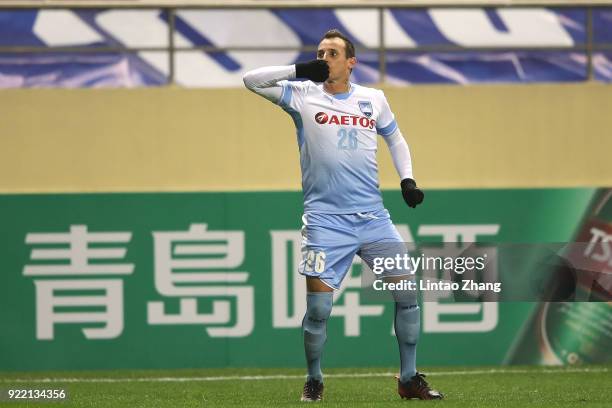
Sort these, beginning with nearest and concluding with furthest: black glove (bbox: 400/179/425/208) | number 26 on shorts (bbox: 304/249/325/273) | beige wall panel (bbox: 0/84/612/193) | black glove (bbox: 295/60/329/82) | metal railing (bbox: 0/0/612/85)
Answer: black glove (bbox: 295/60/329/82) → number 26 on shorts (bbox: 304/249/325/273) → black glove (bbox: 400/179/425/208) → beige wall panel (bbox: 0/84/612/193) → metal railing (bbox: 0/0/612/85)

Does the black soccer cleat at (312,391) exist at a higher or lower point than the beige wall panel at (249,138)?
lower

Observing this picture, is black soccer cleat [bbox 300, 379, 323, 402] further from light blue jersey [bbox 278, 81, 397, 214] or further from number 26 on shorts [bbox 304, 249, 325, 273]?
light blue jersey [bbox 278, 81, 397, 214]

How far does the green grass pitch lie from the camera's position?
779 centimetres

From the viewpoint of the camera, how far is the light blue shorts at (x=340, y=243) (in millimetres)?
7539

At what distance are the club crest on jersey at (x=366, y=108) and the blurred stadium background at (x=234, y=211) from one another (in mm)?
3600

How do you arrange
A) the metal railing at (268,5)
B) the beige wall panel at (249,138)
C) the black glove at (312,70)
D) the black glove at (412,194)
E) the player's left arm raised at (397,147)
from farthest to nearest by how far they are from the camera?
1. the metal railing at (268,5)
2. the beige wall panel at (249,138)
3. the player's left arm raised at (397,147)
4. the black glove at (412,194)
5. the black glove at (312,70)

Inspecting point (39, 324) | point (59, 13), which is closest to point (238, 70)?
point (59, 13)

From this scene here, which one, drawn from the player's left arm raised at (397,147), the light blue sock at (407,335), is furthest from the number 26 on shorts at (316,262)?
the player's left arm raised at (397,147)

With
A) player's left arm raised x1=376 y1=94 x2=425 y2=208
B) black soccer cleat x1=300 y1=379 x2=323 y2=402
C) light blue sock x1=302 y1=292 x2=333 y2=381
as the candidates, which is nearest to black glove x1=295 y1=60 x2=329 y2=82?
player's left arm raised x1=376 y1=94 x2=425 y2=208

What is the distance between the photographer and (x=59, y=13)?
45.7ft

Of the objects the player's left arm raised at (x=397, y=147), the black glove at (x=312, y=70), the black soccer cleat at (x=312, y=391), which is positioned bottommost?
the black soccer cleat at (x=312, y=391)

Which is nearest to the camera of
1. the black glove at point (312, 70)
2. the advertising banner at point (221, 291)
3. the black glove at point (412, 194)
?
the black glove at point (312, 70)

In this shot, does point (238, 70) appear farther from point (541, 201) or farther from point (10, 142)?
point (541, 201)

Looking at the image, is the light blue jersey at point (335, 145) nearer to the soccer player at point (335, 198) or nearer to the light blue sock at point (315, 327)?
the soccer player at point (335, 198)
